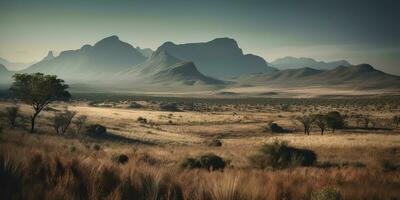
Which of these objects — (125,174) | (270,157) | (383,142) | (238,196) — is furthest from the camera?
(383,142)

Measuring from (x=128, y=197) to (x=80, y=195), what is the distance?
2.32ft

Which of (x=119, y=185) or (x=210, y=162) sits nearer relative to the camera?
(x=119, y=185)

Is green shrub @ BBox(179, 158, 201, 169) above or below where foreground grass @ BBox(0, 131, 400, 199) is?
below

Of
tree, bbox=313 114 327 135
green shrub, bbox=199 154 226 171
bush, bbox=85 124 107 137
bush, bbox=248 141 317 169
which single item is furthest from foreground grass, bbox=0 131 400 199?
tree, bbox=313 114 327 135

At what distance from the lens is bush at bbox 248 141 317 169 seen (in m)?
21.7

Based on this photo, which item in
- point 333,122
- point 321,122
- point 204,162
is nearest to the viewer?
point 204,162

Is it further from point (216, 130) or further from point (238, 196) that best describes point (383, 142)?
point (238, 196)

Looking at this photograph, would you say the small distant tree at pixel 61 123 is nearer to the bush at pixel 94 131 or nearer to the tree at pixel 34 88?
the tree at pixel 34 88

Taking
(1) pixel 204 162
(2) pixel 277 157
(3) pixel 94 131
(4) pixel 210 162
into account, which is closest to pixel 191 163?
(1) pixel 204 162

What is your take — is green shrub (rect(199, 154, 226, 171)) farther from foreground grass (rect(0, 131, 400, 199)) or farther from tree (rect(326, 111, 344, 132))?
tree (rect(326, 111, 344, 132))

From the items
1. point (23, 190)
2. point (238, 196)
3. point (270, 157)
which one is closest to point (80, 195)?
point (23, 190)

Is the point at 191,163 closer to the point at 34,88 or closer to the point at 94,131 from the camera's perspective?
the point at 94,131

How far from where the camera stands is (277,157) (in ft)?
77.7

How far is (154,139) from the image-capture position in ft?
144
